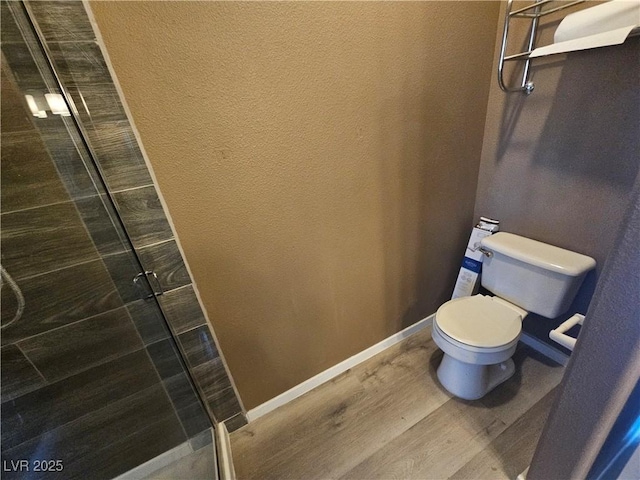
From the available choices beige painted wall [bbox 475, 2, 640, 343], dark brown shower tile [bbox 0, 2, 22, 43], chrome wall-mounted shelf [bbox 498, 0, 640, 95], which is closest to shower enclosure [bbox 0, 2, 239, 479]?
dark brown shower tile [bbox 0, 2, 22, 43]

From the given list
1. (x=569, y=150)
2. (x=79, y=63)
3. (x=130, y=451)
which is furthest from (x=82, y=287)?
(x=569, y=150)

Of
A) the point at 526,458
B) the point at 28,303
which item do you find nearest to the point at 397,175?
the point at 526,458

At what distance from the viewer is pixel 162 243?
0.90 metres

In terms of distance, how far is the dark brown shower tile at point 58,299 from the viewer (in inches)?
32.8

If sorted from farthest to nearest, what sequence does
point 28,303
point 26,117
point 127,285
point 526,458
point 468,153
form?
point 468,153, point 526,458, point 127,285, point 28,303, point 26,117

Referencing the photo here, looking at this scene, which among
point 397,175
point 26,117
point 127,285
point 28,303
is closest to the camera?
point 26,117

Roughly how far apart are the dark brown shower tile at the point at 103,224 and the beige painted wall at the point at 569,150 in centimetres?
165

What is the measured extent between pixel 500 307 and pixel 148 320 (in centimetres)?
155

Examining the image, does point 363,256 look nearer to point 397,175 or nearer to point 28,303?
point 397,175

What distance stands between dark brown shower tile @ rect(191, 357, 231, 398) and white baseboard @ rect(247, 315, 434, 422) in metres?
0.26

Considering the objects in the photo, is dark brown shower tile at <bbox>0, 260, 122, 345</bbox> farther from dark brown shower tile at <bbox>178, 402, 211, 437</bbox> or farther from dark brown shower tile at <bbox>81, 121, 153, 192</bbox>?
dark brown shower tile at <bbox>178, 402, 211, 437</bbox>

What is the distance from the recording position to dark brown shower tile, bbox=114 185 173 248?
0.82m

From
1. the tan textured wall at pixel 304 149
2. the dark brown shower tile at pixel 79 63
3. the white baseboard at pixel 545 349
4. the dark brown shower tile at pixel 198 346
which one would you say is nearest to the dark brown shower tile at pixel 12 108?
the dark brown shower tile at pixel 79 63

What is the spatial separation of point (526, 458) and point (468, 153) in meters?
1.35
